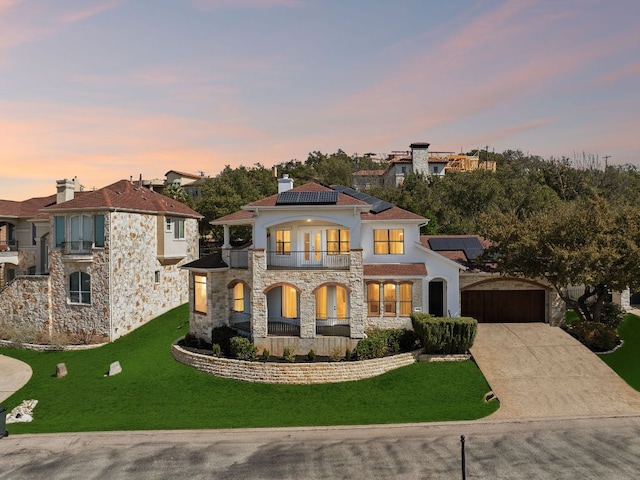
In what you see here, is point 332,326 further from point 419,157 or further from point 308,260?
point 419,157

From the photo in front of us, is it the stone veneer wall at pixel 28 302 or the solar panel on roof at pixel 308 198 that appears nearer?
the solar panel on roof at pixel 308 198

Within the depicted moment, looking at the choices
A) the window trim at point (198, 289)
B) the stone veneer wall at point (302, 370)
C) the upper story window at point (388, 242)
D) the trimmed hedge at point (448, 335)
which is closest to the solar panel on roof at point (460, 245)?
the upper story window at point (388, 242)

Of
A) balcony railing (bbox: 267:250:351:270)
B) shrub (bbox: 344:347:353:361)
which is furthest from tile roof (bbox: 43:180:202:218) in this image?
shrub (bbox: 344:347:353:361)

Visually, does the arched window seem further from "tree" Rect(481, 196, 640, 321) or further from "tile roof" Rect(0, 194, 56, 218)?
"tree" Rect(481, 196, 640, 321)

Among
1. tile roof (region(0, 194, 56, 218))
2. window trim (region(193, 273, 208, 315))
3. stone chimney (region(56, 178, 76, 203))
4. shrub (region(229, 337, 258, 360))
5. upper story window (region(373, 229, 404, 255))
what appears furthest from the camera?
tile roof (region(0, 194, 56, 218))

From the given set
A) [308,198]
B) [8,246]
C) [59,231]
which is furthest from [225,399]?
[8,246]

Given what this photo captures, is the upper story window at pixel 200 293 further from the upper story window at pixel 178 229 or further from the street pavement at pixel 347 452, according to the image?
the street pavement at pixel 347 452
